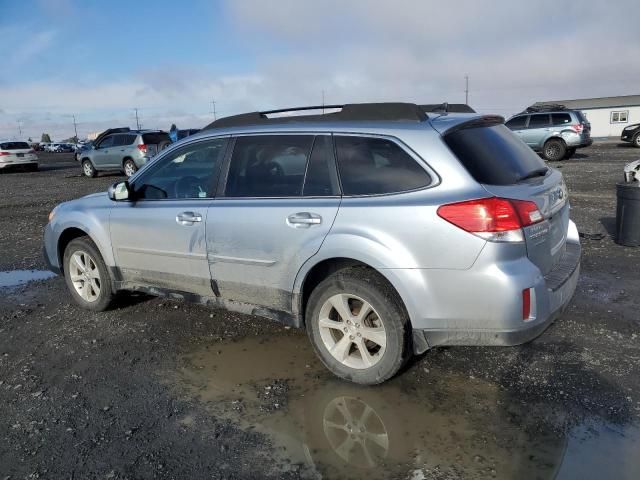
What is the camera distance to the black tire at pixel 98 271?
5086 millimetres

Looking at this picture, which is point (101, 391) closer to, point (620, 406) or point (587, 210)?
point (620, 406)

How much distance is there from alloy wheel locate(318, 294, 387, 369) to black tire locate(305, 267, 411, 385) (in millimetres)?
22

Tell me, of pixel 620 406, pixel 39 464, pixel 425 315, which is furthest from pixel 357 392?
pixel 39 464

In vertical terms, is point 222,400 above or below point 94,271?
Answer: below

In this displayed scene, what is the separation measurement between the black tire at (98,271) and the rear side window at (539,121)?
18510 mm

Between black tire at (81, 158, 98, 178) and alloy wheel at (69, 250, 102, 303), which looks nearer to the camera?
alloy wheel at (69, 250, 102, 303)

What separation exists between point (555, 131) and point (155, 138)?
14742 mm

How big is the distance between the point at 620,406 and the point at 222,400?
247 cm

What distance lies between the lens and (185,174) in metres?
4.58

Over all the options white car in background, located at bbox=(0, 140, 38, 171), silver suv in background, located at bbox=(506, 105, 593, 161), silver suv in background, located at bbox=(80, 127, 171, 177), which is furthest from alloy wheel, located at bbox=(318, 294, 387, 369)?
white car in background, located at bbox=(0, 140, 38, 171)

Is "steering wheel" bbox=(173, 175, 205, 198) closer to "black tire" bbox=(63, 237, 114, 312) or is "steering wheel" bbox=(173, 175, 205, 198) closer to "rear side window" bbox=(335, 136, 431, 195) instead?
"black tire" bbox=(63, 237, 114, 312)

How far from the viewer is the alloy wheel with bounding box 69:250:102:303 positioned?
5.21 meters

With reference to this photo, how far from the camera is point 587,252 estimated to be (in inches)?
267

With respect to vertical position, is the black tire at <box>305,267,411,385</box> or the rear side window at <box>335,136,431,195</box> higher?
the rear side window at <box>335,136,431,195</box>
